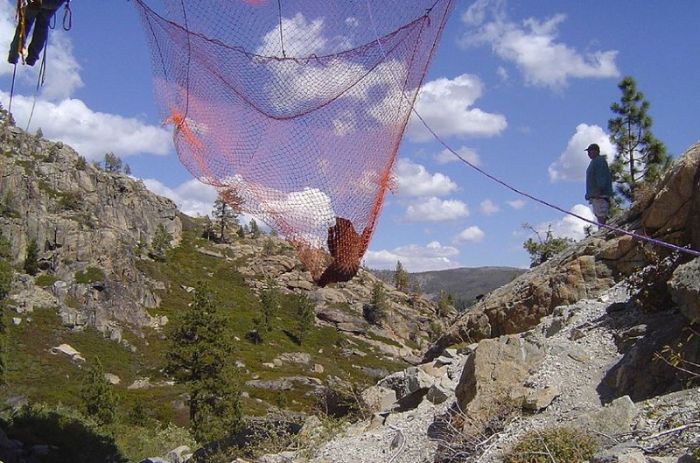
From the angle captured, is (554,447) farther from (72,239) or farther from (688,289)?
(72,239)

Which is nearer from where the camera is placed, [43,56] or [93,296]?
[43,56]

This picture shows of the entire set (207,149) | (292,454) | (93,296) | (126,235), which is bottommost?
(292,454)

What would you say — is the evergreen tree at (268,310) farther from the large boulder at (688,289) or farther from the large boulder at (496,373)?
the large boulder at (688,289)

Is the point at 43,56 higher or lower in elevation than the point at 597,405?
higher

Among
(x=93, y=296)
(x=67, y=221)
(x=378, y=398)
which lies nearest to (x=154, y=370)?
(x=93, y=296)

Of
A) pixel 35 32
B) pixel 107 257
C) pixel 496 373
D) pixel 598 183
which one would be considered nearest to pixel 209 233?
pixel 107 257

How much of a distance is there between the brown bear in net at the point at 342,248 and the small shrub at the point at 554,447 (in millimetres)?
2480

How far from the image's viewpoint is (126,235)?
85.3 meters

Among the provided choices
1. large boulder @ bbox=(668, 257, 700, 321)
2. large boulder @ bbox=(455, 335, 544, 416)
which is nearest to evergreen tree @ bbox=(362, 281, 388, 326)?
large boulder @ bbox=(455, 335, 544, 416)

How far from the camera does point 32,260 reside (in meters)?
71.1

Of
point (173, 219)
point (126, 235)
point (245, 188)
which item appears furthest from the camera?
point (173, 219)

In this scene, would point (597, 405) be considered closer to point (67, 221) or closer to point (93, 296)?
point (93, 296)

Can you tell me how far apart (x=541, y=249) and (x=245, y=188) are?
84.8 ft

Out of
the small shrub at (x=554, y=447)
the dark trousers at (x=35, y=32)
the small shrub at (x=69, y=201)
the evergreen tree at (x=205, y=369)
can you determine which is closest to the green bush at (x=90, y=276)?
the small shrub at (x=69, y=201)
